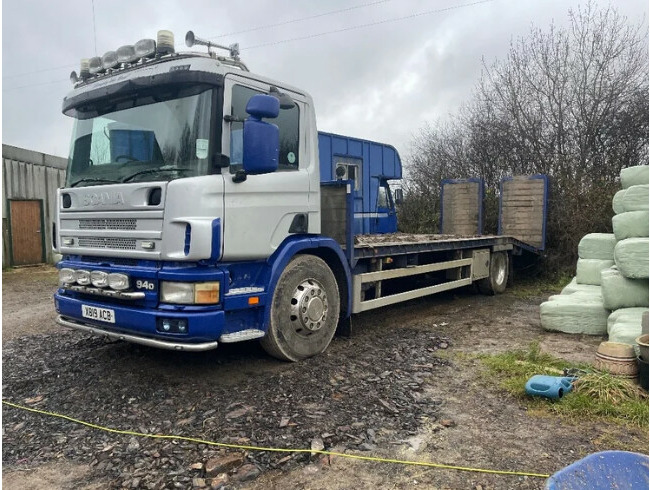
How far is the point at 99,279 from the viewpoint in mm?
4340

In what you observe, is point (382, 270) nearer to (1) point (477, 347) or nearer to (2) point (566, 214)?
(1) point (477, 347)

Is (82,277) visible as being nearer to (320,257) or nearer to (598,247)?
(320,257)

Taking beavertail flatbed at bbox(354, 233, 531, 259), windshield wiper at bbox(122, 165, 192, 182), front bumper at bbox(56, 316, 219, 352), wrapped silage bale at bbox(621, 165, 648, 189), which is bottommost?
front bumper at bbox(56, 316, 219, 352)

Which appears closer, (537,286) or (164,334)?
(164,334)

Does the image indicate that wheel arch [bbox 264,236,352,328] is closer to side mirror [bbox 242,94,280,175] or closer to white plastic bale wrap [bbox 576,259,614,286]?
side mirror [bbox 242,94,280,175]

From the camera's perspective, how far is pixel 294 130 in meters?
4.95

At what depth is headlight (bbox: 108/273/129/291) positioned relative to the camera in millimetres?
4129

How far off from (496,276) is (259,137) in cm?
673

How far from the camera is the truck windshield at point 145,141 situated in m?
4.08

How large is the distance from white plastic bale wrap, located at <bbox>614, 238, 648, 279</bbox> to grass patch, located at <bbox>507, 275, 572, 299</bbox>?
392 cm

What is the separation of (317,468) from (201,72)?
3111 millimetres

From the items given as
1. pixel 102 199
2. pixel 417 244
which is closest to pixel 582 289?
pixel 417 244

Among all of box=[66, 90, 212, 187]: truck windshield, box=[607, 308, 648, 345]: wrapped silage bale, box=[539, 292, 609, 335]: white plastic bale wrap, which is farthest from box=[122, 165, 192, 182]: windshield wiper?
box=[539, 292, 609, 335]: white plastic bale wrap

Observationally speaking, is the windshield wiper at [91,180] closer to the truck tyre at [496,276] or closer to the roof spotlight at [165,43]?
the roof spotlight at [165,43]
